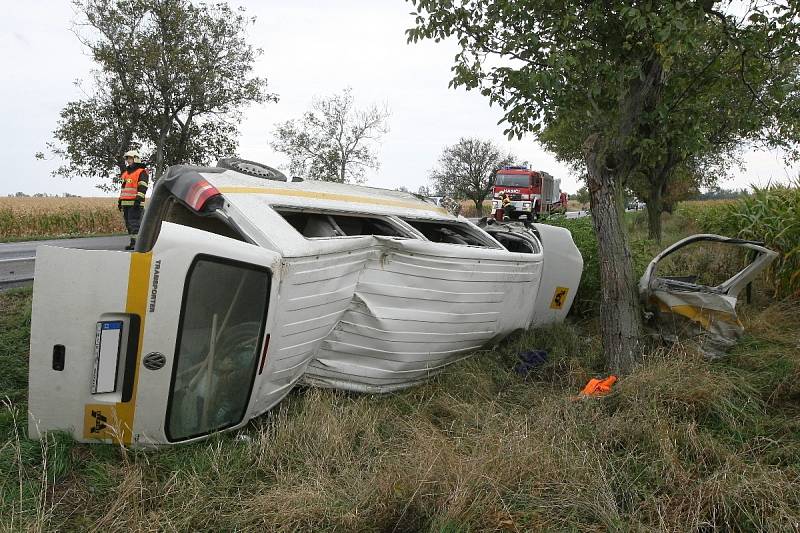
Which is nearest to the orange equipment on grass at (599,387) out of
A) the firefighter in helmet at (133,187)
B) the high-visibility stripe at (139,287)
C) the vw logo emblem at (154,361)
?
the vw logo emblem at (154,361)

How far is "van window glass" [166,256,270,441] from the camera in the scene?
261 cm

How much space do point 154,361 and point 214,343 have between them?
0.92 ft

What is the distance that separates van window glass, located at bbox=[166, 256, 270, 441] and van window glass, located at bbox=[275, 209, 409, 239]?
969mm

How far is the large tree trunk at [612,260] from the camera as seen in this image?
4.55 m

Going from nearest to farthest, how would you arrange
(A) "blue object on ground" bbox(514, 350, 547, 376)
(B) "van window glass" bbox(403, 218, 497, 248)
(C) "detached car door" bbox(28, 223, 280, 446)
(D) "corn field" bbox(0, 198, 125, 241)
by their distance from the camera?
(C) "detached car door" bbox(28, 223, 280, 446)
(A) "blue object on ground" bbox(514, 350, 547, 376)
(B) "van window glass" bbox(403, 218, 497, 248)
(D) "corn field" bbox(0, 198, 125, 241)

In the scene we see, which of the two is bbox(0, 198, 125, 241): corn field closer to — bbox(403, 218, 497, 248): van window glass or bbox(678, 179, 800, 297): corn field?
bbox(403, 218, 497, 248): van window glass

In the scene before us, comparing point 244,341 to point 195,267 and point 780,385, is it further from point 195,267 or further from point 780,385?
point 780,385

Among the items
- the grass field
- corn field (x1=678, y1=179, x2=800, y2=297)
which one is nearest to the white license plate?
the grass field

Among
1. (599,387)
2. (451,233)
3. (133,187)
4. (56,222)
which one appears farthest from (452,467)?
(56,222)

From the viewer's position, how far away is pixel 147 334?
249 cm

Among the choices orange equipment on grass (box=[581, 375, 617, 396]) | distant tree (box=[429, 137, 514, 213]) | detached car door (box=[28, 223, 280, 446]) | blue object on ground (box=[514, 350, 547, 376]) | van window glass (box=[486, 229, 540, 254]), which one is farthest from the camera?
distant tree (box=[429, 137, 514, 213])

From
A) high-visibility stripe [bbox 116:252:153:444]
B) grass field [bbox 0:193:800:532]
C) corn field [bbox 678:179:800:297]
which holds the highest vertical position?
corn field [bbox 678:179:800:297]

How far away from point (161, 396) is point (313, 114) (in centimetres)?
2722

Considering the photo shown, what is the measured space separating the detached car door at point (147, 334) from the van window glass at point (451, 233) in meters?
2.07
